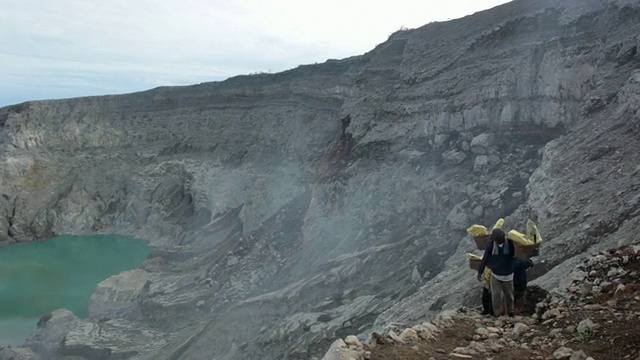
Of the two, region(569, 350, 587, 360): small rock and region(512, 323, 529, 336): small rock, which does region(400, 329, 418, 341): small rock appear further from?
region(569, 350, 587, 360): small rock

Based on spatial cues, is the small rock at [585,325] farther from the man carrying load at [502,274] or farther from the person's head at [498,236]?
the person's head at [498,236]

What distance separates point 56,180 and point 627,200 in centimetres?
3119

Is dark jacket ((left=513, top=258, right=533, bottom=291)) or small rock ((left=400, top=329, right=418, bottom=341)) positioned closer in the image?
small rock ((left=400, top=329, right=418, bottom=341))

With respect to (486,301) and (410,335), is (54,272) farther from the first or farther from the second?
(410,335)

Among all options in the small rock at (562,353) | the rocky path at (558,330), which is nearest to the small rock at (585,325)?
the rocky path at (558,330)

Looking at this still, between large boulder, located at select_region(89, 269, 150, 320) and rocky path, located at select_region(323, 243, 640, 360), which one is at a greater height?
rocky path, located at select_region(323, 243, 640, 360)

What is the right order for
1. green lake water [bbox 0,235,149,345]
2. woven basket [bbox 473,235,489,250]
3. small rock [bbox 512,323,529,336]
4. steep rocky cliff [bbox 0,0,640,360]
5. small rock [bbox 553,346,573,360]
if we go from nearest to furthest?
small rock [bbox 553,346,573,360]
small rock [bbox 512,323,529,336]
woven basket [bbox 473,235,489,250]
steep rocky cliff [bbox 0,0,640,360]
green lake water [bbox 0,235,149,345]

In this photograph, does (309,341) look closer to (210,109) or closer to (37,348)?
(37,348)

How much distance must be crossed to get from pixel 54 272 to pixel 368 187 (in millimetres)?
17246

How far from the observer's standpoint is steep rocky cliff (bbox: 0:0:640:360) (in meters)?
10.9

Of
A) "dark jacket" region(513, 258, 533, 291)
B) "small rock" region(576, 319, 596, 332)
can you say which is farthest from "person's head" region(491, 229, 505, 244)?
"small rock" region(576, 319, 596, 332)

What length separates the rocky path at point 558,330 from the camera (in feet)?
17.9

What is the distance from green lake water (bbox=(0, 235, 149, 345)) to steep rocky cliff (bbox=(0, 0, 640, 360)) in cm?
123

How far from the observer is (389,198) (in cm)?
1658
